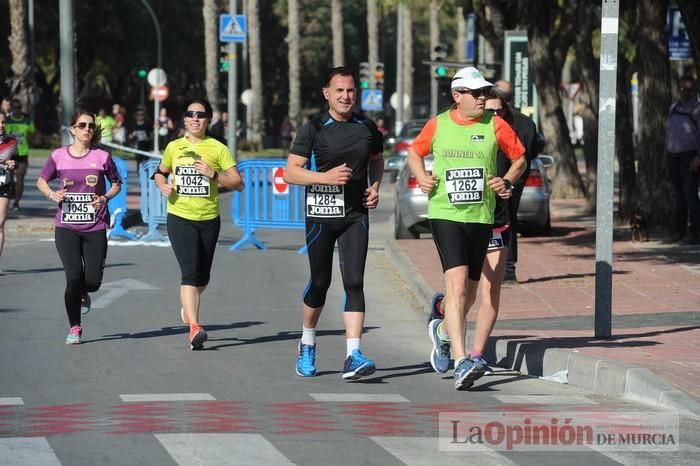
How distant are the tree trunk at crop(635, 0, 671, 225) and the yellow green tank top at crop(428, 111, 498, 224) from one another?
1151cm

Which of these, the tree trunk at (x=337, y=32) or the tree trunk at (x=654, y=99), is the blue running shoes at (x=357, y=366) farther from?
the tree trunk at (x=337, y=32)

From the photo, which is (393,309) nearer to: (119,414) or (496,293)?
(496,293)

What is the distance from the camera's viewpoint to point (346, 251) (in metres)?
9.78

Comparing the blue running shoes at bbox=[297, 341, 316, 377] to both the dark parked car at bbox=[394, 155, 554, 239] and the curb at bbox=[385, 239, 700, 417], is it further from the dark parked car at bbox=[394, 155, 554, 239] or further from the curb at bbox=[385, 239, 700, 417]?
the dark parked car at bbox=[394, 155, 554, 239]

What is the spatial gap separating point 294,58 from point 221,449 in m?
55.8

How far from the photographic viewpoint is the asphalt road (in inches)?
288

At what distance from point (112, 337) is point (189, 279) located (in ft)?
3.50

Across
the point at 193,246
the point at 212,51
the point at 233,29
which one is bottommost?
the point at 193,246

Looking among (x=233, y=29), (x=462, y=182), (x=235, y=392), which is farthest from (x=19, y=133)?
(x=462, y=182)

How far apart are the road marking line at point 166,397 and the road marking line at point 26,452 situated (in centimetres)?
137

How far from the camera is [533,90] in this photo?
96.2 ft

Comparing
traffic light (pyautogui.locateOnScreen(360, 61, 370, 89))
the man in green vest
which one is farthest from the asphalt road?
traffic light (pyautogui.locateOnScreen(360, 61, 370, 89))

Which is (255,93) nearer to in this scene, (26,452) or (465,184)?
(465,184)

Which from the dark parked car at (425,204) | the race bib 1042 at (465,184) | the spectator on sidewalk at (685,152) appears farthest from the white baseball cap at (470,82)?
the dark parked car at (425,204)
